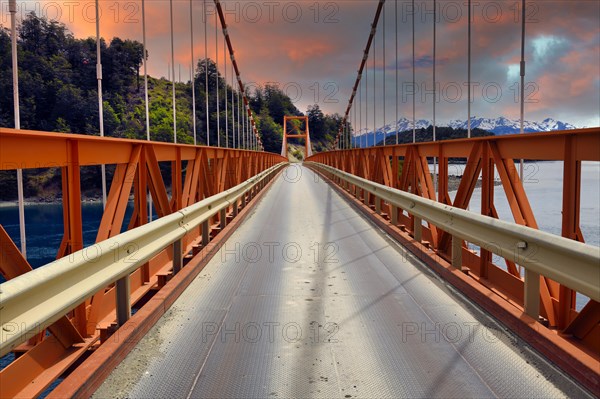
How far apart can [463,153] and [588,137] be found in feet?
7.99

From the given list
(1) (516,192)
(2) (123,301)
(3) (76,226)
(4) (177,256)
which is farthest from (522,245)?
(4) (177,256)

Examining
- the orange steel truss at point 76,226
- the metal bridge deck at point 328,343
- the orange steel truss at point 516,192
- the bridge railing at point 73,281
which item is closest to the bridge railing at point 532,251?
the orange steel truss at point 516,192

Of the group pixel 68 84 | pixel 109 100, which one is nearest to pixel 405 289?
pixel 68 84

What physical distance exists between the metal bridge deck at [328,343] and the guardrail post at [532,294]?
0.23 m

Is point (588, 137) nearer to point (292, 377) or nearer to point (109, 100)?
point (292, 377)

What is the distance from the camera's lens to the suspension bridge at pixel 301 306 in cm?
289

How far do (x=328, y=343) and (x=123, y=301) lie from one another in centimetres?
148

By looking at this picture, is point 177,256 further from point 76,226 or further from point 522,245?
point 522,245

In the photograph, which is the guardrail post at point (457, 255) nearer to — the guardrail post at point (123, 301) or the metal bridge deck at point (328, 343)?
the metal bridge deck at point (328, 343)

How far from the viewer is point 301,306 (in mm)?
4562

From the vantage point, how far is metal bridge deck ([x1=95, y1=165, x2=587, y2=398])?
2971 millimetres

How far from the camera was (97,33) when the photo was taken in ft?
36.6

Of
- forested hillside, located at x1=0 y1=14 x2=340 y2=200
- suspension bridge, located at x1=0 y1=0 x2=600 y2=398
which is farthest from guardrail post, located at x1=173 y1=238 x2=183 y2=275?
forested hillside, located at x1=0 y1=14 x2=340 y2=200

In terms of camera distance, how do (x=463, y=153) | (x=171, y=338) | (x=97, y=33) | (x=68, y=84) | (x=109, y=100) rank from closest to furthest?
1. (x=171, y=338)
2. (x=463, y=153)
3. (x=97, y=33)
4. (x=68, y=84)
5. (x=109, y=100)
